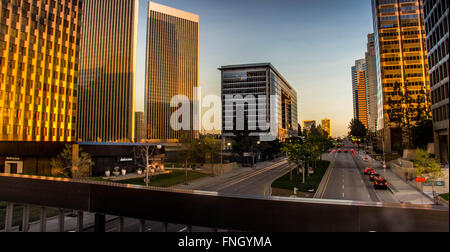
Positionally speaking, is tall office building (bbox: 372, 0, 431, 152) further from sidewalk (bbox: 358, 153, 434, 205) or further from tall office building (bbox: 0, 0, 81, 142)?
tall office building (bbox: 0, 0, 81, 142)

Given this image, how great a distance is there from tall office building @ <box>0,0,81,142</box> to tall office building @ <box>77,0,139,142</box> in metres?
63.9

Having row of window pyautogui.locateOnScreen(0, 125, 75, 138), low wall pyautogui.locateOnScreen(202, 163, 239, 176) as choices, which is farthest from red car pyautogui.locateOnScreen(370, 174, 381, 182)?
row of window pyautogui.locateOnScreen(0, 125, 75, 138)

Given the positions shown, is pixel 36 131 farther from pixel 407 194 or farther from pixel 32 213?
pixel 407 194

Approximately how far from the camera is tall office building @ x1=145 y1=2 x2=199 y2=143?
136m

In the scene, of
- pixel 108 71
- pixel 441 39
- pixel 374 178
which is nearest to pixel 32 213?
pixel 441 39

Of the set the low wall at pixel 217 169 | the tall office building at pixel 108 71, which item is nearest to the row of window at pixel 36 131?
the low wall at pixel 217 169

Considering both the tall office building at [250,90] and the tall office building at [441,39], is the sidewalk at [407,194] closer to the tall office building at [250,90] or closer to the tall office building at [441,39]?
the tall office building at [441,39]

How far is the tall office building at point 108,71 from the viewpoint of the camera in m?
118

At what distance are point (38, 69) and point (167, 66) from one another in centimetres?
9657

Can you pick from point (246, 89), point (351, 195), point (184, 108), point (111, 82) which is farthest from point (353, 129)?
point (111, 82)

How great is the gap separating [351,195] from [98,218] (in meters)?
24.3

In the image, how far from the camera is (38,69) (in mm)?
49781

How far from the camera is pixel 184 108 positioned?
476 ft
